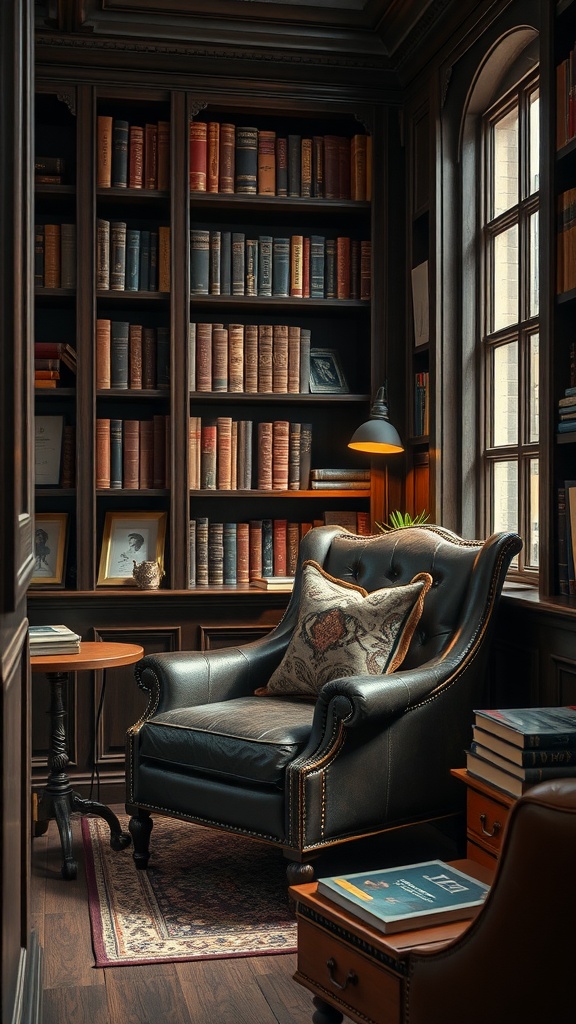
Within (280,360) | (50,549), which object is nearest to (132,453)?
(50,549)

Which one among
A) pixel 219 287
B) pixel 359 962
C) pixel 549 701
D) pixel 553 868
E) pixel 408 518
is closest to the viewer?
pixel 553 868

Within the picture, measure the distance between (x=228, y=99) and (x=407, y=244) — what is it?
36.7 inches

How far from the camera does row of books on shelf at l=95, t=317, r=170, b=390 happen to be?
4.23 meters

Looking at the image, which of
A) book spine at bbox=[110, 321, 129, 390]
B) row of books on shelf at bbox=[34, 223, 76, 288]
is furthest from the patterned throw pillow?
row of books on shelf at bbox=[34, 223, 76, 288]

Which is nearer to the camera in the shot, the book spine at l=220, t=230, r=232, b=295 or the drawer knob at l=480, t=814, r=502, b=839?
the drawer knob at l=480, t=814, r=502, b=839

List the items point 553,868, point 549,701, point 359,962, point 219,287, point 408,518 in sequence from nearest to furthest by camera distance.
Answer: point 553,868 → point 359,962 → point 549,701 → point 408,518 → point 219,287

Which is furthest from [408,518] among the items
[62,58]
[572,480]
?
[62,58]

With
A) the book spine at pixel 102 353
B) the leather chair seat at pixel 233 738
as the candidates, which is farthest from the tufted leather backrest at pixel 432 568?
the book spine at pixel 102 353

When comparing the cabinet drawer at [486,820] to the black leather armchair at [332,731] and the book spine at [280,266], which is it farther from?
the book spine at [280,266]

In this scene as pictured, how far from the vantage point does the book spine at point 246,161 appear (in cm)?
431

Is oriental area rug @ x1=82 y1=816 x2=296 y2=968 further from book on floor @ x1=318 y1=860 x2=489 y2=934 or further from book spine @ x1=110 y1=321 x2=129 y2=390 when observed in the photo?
book spine @ x1=110 y1=321 x2=129 y2=390

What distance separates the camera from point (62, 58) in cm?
411

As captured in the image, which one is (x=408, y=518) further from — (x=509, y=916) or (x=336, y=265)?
(x=509, y=916)

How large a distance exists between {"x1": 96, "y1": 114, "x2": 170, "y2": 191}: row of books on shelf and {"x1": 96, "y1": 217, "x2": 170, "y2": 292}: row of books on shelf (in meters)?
0.17
